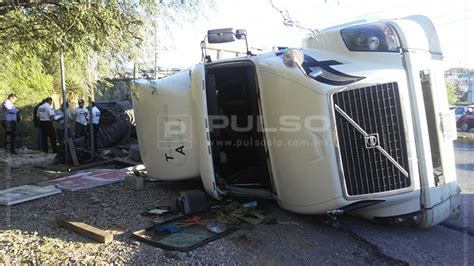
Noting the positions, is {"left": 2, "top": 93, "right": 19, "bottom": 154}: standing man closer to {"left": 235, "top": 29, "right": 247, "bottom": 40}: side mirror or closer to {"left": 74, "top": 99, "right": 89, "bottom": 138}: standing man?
{"left": 74, "top": 99, "right": 89, "bottom": 138}: standing man

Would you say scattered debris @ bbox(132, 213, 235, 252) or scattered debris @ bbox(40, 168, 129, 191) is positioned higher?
scattered debris @ bbox(40, 168, 129, 191)

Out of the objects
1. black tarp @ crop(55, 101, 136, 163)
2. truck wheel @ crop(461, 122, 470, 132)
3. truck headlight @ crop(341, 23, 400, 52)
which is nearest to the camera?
truck headlight @ crop(341, 23, 400, 52)

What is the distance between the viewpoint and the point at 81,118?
11.3 m

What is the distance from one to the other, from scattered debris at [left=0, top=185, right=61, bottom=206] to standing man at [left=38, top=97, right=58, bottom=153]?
5026 millimetres

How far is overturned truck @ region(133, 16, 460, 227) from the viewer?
154 inches

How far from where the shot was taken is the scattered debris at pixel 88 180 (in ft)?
20.8

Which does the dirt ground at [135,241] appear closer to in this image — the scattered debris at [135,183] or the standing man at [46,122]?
the scattered debris at [135,183]

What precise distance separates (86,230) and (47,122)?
7.92 m

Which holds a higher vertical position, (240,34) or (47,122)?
(240,34)

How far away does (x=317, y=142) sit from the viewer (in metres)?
4.04

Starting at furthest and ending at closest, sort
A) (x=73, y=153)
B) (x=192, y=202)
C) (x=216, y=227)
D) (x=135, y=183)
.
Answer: (x=73, y=153)
(x=135, y=183)
(x=192, y=202)
(x=216, y=227)

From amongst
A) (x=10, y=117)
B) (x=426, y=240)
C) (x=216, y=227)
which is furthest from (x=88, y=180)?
(x=10, y=117)

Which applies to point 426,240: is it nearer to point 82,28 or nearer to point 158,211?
point 158,211

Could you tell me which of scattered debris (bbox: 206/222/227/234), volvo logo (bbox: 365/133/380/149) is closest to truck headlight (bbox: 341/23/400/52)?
volvo logo (bbox: 365/133/380/149)
